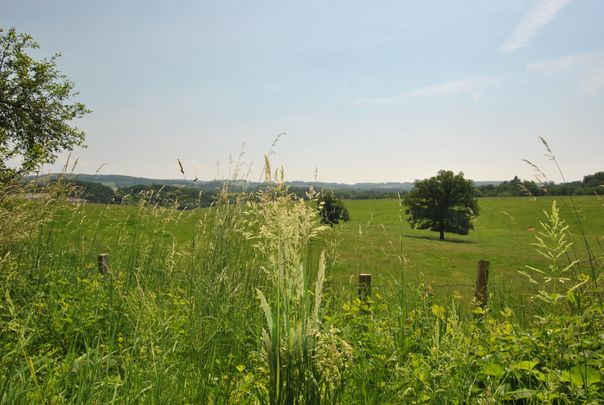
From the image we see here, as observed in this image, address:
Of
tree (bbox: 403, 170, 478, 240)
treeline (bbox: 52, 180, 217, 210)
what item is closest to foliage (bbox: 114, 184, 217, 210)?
treeline (bbox: 52, 180, 217, 210)

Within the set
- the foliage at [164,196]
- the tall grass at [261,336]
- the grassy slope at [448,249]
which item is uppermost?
the foliage at [164,196]

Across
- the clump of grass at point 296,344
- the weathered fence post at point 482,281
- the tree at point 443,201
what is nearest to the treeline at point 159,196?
the clump of grass at point 296,344

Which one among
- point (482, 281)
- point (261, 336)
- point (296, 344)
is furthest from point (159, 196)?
point (482, 281)

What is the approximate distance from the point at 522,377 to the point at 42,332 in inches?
179

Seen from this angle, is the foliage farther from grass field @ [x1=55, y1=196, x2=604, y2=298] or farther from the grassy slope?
the grassy slope

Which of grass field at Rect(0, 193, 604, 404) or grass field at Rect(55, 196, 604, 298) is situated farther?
grass field at Rect(55, 196, 604, 298)

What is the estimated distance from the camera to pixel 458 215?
47250 millimetres

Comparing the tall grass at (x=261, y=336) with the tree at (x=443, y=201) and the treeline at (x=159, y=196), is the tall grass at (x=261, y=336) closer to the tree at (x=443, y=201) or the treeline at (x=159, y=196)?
the treeline at (x=159, y=196)

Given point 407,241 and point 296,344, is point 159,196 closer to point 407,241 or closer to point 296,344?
point 296,344

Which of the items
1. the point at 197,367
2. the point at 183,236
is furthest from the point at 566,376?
the point at 183,236

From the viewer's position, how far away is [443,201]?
1895 inches

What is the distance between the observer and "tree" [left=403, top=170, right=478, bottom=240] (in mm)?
47500

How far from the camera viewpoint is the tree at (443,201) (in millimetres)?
47500

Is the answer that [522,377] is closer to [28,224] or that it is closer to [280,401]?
[280,401]
